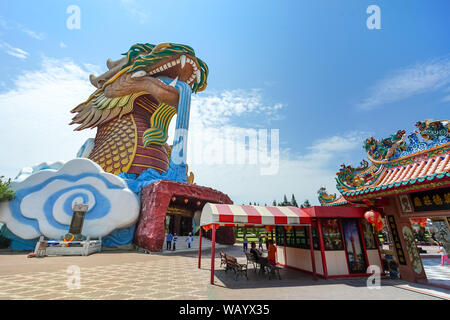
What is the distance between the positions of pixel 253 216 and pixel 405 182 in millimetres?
4523

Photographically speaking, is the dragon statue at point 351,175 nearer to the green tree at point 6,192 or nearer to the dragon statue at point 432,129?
the dragon statue at point 432,129

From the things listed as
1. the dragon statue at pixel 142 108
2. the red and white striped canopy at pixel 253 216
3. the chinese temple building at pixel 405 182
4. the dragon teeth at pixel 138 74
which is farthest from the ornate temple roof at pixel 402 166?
the dragon teeth at pixel 138 74

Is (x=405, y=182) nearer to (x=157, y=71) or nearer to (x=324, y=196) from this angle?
(x=324, y=196)

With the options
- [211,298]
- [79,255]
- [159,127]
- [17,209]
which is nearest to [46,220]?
[17,209]

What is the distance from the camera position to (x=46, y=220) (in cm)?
1416

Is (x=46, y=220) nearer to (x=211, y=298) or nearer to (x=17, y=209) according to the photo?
(x=17, y=209)

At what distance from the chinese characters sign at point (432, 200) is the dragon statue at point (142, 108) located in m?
16.0

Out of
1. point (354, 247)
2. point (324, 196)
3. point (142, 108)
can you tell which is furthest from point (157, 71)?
point (354, 247)

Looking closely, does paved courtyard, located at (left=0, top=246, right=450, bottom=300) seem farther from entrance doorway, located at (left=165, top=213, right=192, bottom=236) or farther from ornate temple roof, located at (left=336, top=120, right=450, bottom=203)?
entrance doorway, located at (left=165, top=213, right=192, bottom=236)

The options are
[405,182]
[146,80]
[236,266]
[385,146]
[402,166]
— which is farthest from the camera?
[146,80]

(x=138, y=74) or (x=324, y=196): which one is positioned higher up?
(x=138, y=74)

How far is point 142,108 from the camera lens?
878 inches

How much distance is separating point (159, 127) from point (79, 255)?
12330 mm

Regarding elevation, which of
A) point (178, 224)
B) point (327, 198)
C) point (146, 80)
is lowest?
point (178, 224)
